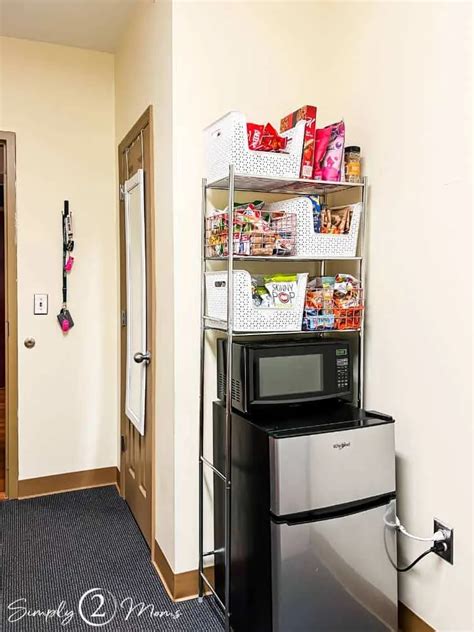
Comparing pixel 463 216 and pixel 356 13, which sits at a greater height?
pixel 356 13

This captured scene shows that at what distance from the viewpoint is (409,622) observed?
2020mm

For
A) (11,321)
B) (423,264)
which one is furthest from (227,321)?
(11,321)

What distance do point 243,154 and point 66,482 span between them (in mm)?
2420

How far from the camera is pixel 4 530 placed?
114 inches

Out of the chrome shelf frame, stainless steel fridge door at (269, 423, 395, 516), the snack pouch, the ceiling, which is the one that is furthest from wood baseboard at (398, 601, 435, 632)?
the ceiling

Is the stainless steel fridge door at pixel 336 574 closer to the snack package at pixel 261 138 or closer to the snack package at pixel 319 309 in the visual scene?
the snack package at pixel 319 309

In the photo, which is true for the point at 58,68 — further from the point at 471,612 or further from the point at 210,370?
the point at 471,612

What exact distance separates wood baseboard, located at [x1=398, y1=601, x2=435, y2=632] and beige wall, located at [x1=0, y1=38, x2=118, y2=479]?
2.04 meters

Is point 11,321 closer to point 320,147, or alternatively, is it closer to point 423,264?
point 320,147

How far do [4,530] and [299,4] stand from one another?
298cm

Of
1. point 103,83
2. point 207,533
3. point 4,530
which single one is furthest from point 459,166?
point 4,530

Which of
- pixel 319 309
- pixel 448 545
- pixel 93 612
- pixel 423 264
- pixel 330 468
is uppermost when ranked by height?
pixel 423 264

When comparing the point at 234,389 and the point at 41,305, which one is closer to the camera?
the point at 234,389

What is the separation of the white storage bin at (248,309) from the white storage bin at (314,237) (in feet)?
0.40
